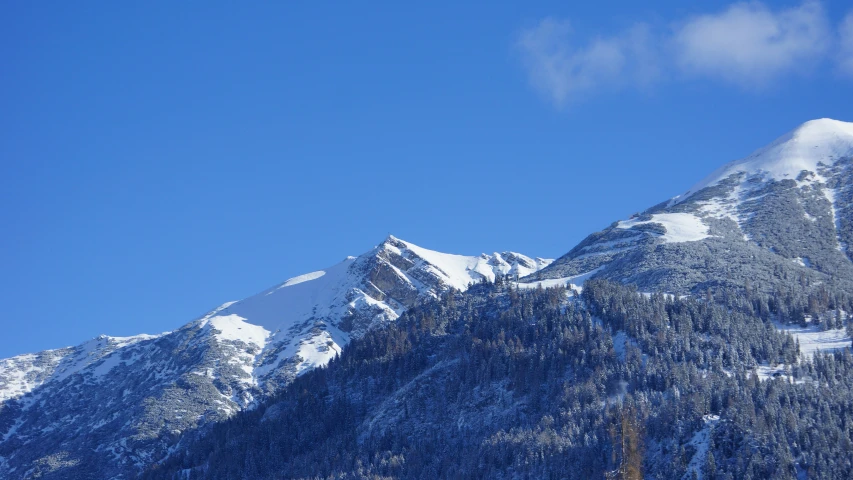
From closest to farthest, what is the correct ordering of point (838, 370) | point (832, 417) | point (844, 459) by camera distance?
1. point (844, 459)
2. point (832, 417)
3. point (838, 370)

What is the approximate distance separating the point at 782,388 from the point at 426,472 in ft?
214

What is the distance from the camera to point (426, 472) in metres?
198

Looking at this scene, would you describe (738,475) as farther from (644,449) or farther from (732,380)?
(732,380)

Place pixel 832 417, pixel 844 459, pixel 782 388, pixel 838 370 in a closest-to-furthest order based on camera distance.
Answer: pixel 844 459 < pixel 832 417 < pixel 782 388 < pixel 838 370

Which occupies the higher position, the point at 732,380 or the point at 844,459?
the point at 732,380

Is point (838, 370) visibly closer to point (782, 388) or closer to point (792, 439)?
point (782, 388)

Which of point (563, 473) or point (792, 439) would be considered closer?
point (792, 439)

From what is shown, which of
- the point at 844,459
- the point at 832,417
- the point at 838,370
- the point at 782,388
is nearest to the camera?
the point at 844,459

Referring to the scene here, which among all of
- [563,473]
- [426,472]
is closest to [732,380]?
[563,473]

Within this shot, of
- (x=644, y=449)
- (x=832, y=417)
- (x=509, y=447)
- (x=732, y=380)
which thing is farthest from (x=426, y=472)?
(x=832, y=417)

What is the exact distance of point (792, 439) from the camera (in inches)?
6363

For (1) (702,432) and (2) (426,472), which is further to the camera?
(2) (426,472)

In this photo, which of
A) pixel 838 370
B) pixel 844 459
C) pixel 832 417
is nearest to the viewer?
pixel 844 459

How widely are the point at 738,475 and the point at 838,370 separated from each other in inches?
1770
